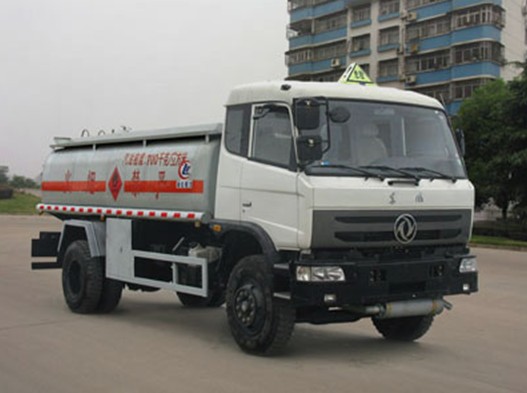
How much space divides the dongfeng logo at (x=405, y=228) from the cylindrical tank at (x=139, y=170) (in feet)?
6.72

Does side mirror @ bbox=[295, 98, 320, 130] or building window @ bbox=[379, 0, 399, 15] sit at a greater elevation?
building window @ bbox=[379, 0, 399, 15]

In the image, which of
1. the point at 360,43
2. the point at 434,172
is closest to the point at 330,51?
the point at 360,43

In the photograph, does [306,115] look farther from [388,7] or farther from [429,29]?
[388,7]

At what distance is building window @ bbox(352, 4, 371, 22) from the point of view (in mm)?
61031

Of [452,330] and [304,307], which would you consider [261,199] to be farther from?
[452,330]

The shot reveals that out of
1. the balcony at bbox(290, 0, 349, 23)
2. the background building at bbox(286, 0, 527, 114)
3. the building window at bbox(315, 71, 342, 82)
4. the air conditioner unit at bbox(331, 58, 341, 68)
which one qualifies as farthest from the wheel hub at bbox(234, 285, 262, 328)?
the balcony at bbox(290, 0, 349, 23)

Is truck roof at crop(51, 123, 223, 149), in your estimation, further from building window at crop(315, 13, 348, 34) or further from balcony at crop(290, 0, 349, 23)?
building window at crop(315, 13, 348, 34)

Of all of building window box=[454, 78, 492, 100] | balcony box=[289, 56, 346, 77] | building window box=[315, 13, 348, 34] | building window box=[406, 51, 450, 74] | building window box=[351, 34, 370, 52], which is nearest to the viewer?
building window box=[454, 78, 492, 100]

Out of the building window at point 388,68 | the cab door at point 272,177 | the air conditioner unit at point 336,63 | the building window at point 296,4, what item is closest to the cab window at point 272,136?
the cab door at point 272,177

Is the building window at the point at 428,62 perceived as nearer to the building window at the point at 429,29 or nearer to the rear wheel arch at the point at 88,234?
the building window at the point at 429,29

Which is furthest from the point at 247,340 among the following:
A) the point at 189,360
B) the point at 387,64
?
the point at 387,64

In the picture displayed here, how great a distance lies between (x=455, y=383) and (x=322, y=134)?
240 cm

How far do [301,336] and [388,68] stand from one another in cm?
5392

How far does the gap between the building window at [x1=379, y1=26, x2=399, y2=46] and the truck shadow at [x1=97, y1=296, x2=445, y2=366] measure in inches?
2050
